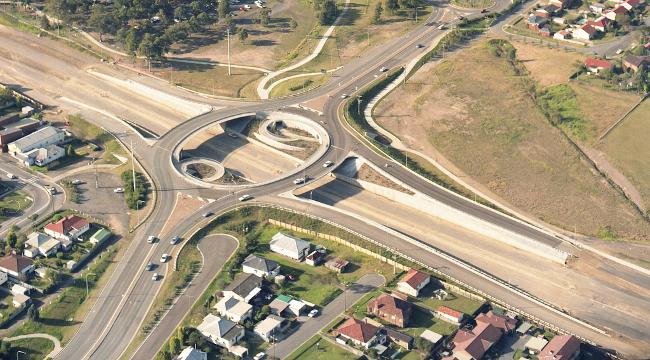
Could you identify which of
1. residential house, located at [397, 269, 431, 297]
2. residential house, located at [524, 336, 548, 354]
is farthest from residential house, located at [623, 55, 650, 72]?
residential house, located at [524, 336, 548, 354]

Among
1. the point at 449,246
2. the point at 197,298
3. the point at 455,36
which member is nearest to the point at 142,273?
the point at 197,298

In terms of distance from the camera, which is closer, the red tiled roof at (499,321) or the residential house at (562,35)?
the red tiled roof at (499,321)

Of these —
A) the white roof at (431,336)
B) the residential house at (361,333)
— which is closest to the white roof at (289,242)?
the residential house at (361,333)

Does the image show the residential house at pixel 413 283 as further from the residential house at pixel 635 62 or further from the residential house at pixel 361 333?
the residential house at pixel 635 62

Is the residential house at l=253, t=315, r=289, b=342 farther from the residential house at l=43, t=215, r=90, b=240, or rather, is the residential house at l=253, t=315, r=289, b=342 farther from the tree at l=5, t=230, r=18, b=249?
the tree at l=5, t=230, r=18, b=249

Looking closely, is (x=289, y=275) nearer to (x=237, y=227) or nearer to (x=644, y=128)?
(x=237, y=227)

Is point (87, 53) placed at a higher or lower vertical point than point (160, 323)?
higher
